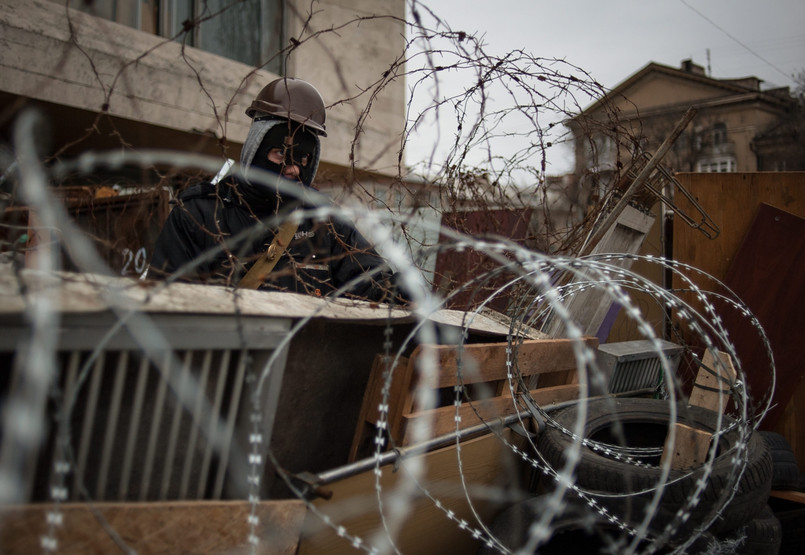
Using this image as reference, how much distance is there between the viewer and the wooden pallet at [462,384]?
97.1 inches

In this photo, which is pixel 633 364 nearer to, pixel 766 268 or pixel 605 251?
pixel 605 251

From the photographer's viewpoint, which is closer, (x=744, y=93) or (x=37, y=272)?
(x=37, y=272)

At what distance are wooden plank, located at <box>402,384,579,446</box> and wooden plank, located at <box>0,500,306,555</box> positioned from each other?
0.67 meters

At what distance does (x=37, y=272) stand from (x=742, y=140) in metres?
36.4

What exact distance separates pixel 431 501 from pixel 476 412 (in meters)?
0.44

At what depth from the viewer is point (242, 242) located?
341 centimetres

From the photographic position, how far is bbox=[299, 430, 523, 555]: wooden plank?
2.11m

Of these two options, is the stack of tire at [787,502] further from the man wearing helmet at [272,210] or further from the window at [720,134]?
the window at [720,134]

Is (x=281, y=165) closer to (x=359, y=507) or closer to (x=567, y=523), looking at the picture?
(x=359, y=507)

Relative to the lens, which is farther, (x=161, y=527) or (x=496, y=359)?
(x=496, y=359)

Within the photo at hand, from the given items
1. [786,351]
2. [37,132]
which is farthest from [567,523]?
[37,132]

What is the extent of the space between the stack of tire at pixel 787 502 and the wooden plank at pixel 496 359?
118cm

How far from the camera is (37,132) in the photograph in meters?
6.49

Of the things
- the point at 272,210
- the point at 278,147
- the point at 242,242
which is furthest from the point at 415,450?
the point at 278,147
